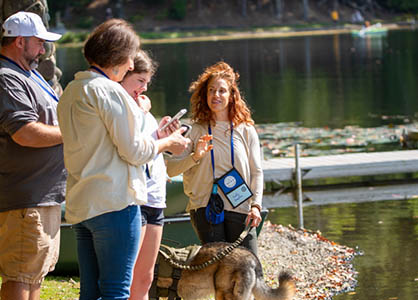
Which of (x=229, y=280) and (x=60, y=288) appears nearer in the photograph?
(x=229, y=280)

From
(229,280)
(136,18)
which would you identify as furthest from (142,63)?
(136,18)

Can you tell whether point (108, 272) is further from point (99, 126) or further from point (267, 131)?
point (267, 131)

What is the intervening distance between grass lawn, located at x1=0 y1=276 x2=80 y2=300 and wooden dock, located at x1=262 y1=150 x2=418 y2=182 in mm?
4914

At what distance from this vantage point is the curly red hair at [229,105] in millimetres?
4844

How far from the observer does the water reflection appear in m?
6.72

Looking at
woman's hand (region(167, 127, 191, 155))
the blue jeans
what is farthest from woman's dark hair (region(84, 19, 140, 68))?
the blue jeans

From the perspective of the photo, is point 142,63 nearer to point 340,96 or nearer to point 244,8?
point 340,96

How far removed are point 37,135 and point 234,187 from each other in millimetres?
→ 1304

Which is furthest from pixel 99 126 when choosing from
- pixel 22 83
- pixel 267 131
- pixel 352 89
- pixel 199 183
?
pixel 352 89

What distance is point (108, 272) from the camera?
140 inches

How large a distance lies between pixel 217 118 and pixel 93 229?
1570 millimetres

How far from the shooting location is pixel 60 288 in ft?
20.0

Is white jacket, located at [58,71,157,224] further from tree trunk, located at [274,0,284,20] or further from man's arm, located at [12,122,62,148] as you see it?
tree trunk, located at [274,0,284,20]

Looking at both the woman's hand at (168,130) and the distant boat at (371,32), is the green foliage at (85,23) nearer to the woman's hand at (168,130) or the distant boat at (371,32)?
the distant boat at (371,32)
